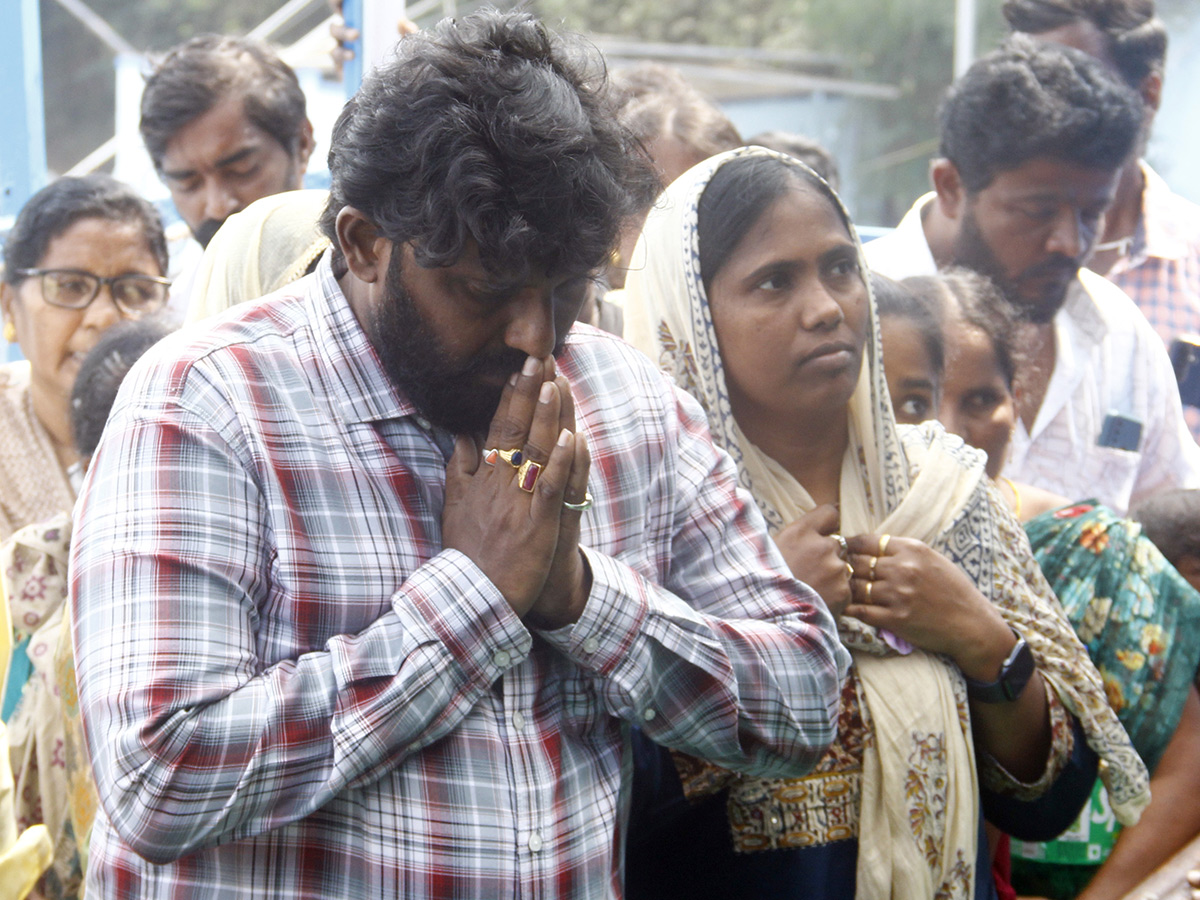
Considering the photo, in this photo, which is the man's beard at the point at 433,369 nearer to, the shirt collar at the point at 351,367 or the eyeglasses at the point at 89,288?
the shirt collar at the point at 351,367

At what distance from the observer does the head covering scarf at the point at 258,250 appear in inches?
96.2

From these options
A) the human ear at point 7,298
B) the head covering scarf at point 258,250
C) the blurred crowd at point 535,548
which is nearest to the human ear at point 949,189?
the blurred crowd at point 535,548

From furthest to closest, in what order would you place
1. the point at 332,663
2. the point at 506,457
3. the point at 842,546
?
the point at 842,546, the point at 506,457, the point at 332,663

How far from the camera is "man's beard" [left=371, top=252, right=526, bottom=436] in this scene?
162 centimetres

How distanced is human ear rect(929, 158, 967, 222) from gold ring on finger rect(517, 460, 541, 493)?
101 inches

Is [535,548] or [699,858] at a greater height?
[535,548]

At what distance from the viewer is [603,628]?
1.63m

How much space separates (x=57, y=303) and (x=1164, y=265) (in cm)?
328

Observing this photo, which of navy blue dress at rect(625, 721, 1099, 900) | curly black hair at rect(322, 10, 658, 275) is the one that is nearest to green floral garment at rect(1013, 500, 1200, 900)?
navy blue dress at rect(625, 721, 1099, 900)

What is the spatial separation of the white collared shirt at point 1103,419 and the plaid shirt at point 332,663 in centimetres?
211

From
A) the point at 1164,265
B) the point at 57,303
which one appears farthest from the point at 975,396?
the point at 57,303

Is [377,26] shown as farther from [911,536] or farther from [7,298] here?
[911,536]

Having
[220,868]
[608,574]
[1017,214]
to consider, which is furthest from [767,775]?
[1017,214]

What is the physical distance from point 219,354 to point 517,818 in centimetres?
66
